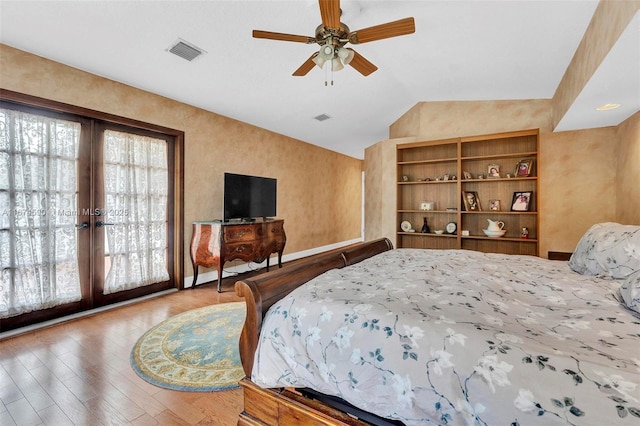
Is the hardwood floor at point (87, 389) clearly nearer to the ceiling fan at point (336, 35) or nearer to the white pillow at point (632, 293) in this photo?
the white pillow at point (632, 293)

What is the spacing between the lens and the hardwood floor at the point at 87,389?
5.28 feet

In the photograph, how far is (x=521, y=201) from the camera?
3941mm

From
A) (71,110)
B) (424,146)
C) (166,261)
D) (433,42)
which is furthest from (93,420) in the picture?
(424,146)

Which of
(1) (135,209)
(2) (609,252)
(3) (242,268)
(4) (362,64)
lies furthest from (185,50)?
(2) (609,252)

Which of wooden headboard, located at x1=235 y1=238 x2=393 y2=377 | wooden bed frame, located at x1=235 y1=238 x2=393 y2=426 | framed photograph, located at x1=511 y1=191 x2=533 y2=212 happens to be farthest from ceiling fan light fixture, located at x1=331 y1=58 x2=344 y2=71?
framed photograph, located at x1=511 y1=191 x2=533 y2=212

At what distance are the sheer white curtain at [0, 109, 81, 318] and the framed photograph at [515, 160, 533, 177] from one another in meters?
5.47

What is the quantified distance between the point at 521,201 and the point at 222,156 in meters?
4.44

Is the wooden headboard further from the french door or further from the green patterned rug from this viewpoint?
the french door

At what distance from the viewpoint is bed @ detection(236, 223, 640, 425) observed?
2.71 feet

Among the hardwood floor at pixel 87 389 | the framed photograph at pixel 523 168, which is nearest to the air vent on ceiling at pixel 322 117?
the framed photograph at pixel 523 168

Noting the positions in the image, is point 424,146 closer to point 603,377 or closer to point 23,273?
point 603,377

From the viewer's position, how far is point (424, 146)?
457cm

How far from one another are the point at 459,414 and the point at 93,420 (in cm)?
192

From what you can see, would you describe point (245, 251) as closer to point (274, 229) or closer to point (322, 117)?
point (274, 229)
